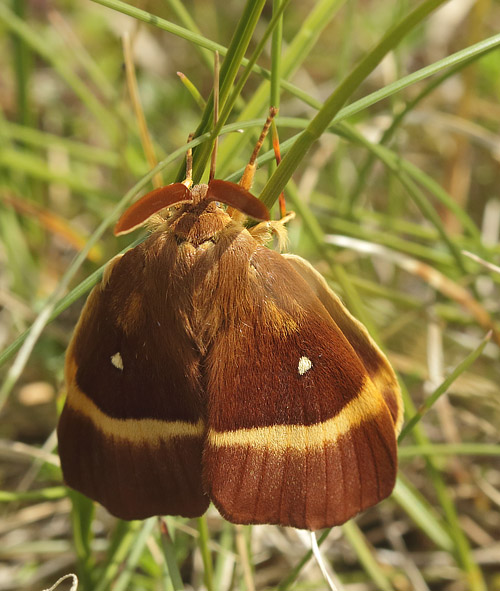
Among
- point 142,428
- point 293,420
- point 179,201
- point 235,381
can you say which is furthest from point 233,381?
point 179,201

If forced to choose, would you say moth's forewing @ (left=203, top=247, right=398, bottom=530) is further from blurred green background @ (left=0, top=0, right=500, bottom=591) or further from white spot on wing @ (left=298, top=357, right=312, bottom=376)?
blurred green background @ (left=0, top=0, right=500, bottom=591)

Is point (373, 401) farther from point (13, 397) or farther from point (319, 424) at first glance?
point (13, 397)

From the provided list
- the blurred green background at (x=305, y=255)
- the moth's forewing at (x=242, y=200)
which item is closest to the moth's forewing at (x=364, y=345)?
the blurred green background at (x=305, y=255)

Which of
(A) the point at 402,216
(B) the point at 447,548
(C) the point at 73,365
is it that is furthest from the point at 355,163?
(C) the point at 73,365

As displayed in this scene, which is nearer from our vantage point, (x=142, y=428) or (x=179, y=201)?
(x=179, y=201)

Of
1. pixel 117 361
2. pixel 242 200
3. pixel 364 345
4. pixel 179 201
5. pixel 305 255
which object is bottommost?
pixel 305 255

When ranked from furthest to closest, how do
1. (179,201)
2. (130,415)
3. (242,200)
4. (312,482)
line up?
(130,415) → (312,482) → (179,201) → (242,200)

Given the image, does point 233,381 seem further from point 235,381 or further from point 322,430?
point 322,430
